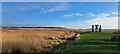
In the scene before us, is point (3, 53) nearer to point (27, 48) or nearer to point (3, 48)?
point (3, 48)

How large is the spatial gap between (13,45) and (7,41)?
612 mm

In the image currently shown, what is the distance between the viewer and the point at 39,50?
1717cm

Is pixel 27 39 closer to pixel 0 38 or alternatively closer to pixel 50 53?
pixel 0 38

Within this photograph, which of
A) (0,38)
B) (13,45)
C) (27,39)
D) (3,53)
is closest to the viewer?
(3,53)

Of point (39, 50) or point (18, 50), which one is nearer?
point (18, 50)

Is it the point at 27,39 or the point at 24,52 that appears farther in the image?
the point at 27,39

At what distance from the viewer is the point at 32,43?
18.2 m

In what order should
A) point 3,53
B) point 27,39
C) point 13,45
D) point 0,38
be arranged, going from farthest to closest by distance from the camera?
point 27,39 < point 0,38 < point 13,45 < point 3,53

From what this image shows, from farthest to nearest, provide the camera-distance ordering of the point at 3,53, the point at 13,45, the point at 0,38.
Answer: the point at 0,38 < the point at 13,45 < the point at 3,53

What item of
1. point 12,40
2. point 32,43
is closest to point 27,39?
point 32,43

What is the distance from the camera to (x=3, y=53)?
15.3 metres

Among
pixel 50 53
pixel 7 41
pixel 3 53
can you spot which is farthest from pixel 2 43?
pixel 50 53

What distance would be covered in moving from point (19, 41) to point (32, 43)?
3.66ft

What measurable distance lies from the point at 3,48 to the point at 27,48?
1467mm
